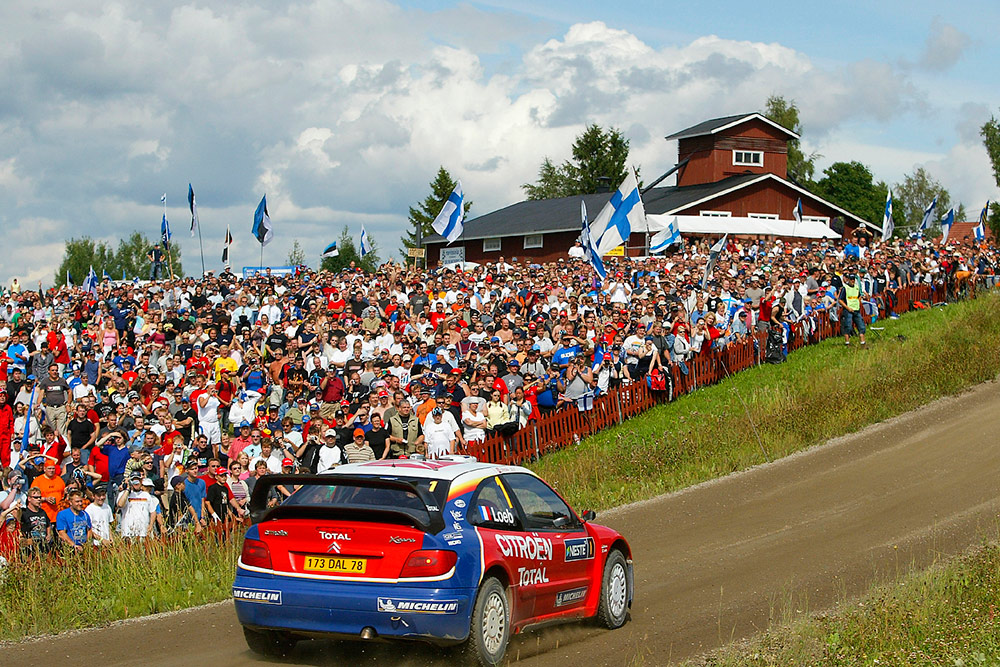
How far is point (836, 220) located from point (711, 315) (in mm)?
32137

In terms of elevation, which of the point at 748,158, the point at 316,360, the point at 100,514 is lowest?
the point at 100,514

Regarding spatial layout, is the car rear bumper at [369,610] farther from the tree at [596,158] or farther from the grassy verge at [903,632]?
the tree at [596,158]

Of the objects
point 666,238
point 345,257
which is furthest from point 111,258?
point 666,238

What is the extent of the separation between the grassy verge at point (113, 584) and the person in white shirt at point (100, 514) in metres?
1.58

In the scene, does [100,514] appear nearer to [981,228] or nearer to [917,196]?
[981,228]

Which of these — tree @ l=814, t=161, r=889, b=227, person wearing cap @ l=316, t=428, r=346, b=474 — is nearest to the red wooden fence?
person wearing cap @ l=316, t=428, r=346, b=474

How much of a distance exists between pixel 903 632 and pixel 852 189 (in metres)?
91.7

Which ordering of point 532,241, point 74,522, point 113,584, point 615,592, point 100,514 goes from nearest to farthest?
point 615,592 < point 113,584 < point 74,522 < point 100,514 < point 532,241

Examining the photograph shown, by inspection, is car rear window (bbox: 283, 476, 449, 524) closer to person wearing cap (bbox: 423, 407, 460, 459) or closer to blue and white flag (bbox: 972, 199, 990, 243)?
person wearing cap (bbox: 423, 407, 460, 459)

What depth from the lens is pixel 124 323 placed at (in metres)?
24.5

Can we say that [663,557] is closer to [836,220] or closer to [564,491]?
[564,491]

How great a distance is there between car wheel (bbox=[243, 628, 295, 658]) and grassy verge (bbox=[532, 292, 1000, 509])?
7.83 meters

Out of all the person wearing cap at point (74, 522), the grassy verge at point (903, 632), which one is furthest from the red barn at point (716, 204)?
the grassy verge at point (903, 632)

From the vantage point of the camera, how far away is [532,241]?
56.6m
